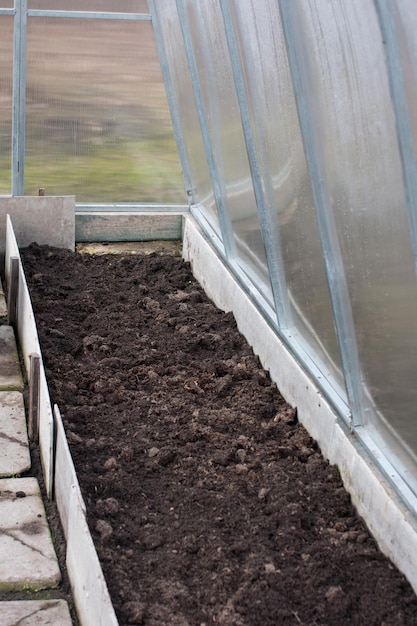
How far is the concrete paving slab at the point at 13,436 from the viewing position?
462 cm

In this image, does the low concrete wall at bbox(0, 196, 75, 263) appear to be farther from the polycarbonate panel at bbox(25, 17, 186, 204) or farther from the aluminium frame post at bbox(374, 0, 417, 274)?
the aluminium frame post at bbox(374, 0, 417, 274)

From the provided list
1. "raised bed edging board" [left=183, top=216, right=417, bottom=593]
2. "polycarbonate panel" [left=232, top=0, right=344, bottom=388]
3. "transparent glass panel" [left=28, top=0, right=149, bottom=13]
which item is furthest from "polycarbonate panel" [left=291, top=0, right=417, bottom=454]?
"transparent glass panel" [left=28, top=0, right=149, bottom=13]

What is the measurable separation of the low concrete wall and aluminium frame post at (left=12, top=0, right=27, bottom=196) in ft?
0.70

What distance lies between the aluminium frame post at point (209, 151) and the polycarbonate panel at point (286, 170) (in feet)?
4.72

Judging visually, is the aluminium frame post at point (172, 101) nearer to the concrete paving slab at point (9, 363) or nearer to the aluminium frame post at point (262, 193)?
the aluminium frame post at point (262, 193)

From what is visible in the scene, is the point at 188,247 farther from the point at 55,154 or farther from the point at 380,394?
the point at 380,394

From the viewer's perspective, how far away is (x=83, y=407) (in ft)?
16.6

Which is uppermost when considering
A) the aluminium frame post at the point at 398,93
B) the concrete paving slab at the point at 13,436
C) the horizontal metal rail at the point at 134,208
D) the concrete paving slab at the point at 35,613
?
the aluminium frame post at the point at 398,93

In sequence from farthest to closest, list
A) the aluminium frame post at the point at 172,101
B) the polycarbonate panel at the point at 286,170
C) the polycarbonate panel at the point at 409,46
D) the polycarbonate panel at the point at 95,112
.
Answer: the aluminium frame post at the point at 172,101 < the polycarbonate panel at the point at 95,112 < the polycarbonate panel at the point at 286,170 < the polycarbonate panel at the point at 409,46

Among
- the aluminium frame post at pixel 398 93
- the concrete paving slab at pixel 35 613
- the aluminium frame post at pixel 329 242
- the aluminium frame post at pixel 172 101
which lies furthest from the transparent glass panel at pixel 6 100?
the aluminium frame post at pixel 398 93

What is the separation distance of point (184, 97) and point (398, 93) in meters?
4.55

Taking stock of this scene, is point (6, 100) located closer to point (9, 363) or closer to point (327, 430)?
point (9, 363)

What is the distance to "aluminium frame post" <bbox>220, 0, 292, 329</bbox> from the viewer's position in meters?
5.34

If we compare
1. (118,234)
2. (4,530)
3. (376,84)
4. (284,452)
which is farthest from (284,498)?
(118,234)
